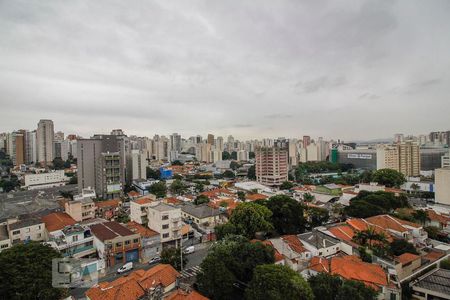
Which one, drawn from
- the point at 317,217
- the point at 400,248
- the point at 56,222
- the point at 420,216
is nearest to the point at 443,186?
the point at 420,216

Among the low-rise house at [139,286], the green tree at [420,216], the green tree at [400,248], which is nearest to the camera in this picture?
the low-rise house at [139,286]

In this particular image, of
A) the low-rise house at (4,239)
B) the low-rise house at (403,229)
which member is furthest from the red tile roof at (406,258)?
the low-rise house at (4,239)

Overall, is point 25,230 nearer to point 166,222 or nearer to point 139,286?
point 166,222

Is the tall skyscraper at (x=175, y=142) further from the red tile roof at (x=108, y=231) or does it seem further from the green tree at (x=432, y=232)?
the green tree at (x=432, y=232)

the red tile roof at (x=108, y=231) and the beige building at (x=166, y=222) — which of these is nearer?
the red tile roof at (x=108, y=231)

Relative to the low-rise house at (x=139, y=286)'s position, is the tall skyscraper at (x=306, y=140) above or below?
above

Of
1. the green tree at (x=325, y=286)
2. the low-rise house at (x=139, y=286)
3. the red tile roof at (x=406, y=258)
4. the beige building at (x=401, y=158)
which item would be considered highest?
the beige building at (x=401, y=158)

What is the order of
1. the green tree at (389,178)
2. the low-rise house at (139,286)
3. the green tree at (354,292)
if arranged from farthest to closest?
1. the green tree at (389,178)
2. the low-rise house at (139,286)
3. the green tree at (354,292)
